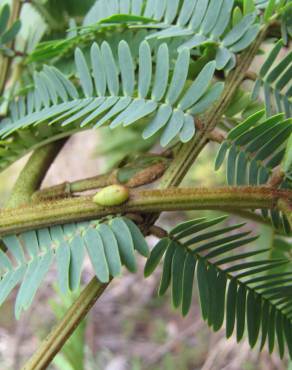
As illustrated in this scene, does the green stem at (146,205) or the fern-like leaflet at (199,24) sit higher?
the fern-like leaflet at (199,24)

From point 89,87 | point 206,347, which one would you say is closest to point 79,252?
point 89,87

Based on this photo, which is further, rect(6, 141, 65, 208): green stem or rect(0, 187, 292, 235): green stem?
rect(6, 141, 65, 208): green stem

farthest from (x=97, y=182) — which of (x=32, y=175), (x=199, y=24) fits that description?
(x=199, y=24)

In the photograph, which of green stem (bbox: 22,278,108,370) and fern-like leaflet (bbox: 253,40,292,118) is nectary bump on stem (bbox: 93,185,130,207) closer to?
green stem (bbox: 22,278,108,370)

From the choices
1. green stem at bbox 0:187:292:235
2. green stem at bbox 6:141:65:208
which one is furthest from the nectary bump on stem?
green stem at bbox 6:141:65:208

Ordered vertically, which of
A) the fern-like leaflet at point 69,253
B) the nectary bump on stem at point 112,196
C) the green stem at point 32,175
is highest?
the green stem at point 32,175

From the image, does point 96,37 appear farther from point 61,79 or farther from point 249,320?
point 249,320

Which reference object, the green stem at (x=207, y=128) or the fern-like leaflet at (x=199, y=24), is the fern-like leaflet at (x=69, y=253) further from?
the fern-like leaflet at (x=199, y=24)

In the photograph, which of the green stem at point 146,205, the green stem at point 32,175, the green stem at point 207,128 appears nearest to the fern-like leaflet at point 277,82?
the green stem at point 207,128
